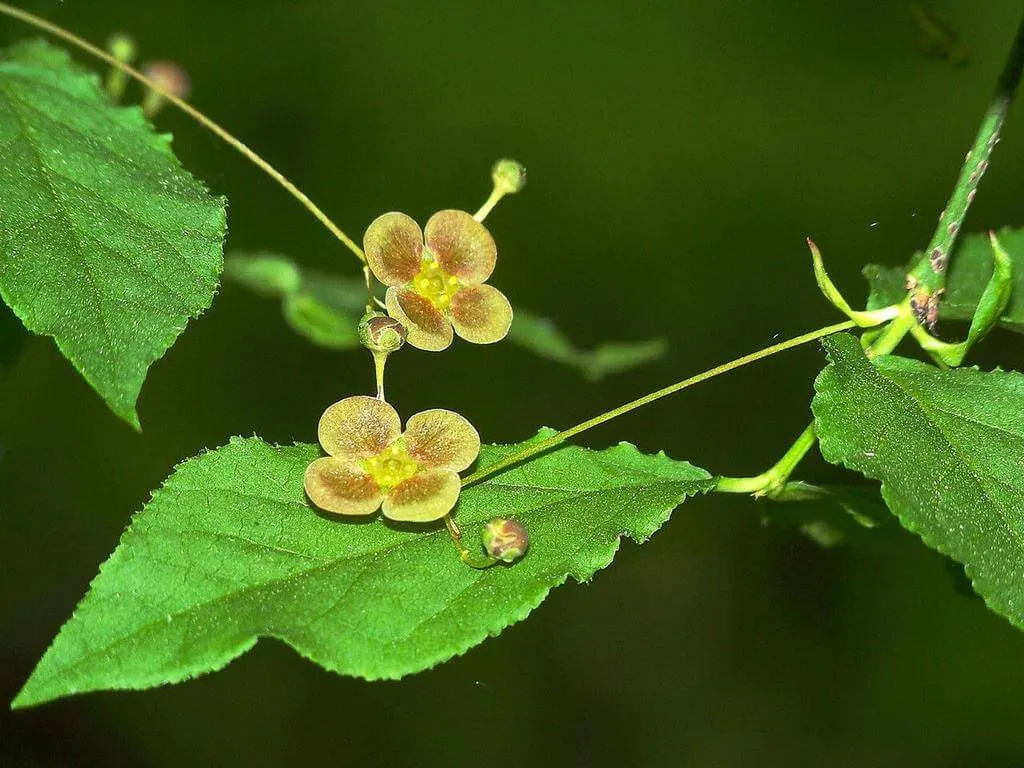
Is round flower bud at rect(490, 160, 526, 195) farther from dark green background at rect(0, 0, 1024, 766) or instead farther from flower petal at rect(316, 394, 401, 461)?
dark green background at rect(0, 0, 1024, 766)

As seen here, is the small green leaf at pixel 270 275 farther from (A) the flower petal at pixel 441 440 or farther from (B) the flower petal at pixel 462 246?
(A) the flower petal at pixel 441 440

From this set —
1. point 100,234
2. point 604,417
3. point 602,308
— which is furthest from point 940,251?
point 602,308

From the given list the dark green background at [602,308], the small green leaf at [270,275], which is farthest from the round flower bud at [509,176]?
the dark green background at [602,308]

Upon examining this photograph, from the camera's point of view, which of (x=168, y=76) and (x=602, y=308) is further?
(x=602, y=308)

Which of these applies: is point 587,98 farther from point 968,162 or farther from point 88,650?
point 88,650

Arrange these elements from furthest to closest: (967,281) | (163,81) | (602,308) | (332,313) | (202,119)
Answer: (602,308) < (332,313) < (163,81) < (967,281) < (202,119)

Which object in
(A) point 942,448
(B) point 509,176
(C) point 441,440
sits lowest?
(C) point 441,440

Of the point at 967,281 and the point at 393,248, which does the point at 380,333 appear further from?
the point at 967,281
